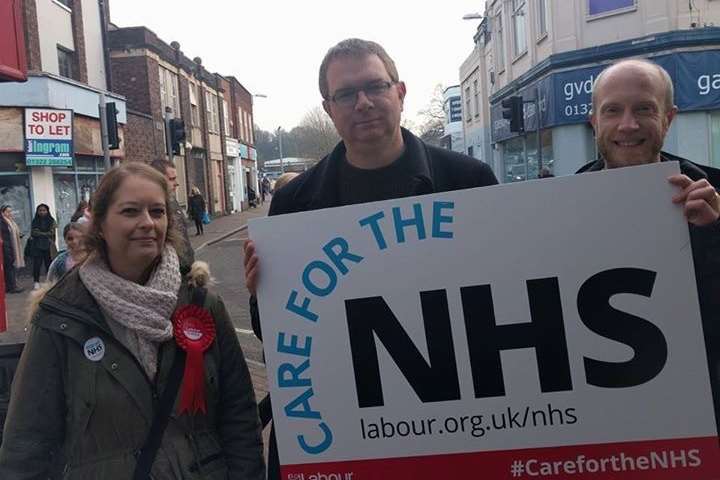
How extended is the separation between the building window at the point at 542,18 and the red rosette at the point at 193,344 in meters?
19.0

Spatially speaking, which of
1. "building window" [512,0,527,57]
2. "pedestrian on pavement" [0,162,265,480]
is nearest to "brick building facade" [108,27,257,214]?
"building window" [512,0,527,57]

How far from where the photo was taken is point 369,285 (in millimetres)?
2092

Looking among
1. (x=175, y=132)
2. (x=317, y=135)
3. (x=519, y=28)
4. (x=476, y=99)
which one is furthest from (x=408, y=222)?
(x=317, y=135)

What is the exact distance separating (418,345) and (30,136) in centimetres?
1599

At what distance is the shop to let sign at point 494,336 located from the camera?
75.4 inches

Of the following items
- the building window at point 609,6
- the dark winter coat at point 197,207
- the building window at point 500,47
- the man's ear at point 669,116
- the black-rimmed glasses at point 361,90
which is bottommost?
the man's ear at point 669,116

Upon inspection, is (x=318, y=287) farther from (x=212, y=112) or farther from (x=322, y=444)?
(x=212, y=112)

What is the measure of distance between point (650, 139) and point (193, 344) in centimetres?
165

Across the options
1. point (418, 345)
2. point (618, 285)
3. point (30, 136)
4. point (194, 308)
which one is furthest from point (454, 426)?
point (30, 136)

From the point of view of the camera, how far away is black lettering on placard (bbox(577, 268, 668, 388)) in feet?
6.28

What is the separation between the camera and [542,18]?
774 inches

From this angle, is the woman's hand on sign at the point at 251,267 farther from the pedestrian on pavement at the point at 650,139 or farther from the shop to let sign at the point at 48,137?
the shop to let sign at the point at 48,137

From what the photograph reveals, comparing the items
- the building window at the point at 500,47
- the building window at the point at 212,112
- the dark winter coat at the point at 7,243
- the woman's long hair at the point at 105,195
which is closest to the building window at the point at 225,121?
the building window at the point at 212,112

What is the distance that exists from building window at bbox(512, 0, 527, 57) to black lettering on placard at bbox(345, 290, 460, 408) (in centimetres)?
2140
